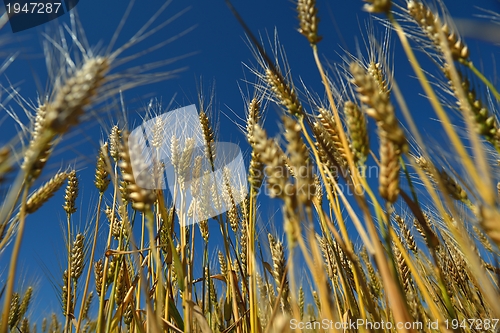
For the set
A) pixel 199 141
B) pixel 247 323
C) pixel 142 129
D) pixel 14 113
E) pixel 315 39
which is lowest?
Answer: pixel 247 323

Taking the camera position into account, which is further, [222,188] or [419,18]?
[222,188]

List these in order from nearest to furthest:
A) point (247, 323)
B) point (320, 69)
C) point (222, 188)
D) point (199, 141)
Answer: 1. point (320, 69)
2. point (247, 323)
3. point (199, 141)
4. point (222, 188)

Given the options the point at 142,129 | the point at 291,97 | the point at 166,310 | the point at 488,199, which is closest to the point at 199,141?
the point at 142,129

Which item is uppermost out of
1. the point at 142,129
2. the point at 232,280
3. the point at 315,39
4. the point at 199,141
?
the point at 315,39

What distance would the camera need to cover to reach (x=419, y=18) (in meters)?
1.19

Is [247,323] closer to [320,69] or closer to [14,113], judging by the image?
[320,69]

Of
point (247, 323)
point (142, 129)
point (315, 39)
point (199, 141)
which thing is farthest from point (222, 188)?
point (315, 39)

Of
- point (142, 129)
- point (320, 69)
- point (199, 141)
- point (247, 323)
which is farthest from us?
point (199, 141)

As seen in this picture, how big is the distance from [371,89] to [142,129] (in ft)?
5.04

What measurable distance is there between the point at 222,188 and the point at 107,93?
146 centimetres

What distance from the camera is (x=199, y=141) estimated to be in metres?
2.23

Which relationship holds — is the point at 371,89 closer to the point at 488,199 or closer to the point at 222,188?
the point at 488,199

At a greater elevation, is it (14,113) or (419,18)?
(419,18)

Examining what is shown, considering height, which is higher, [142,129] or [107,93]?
[107,93]
